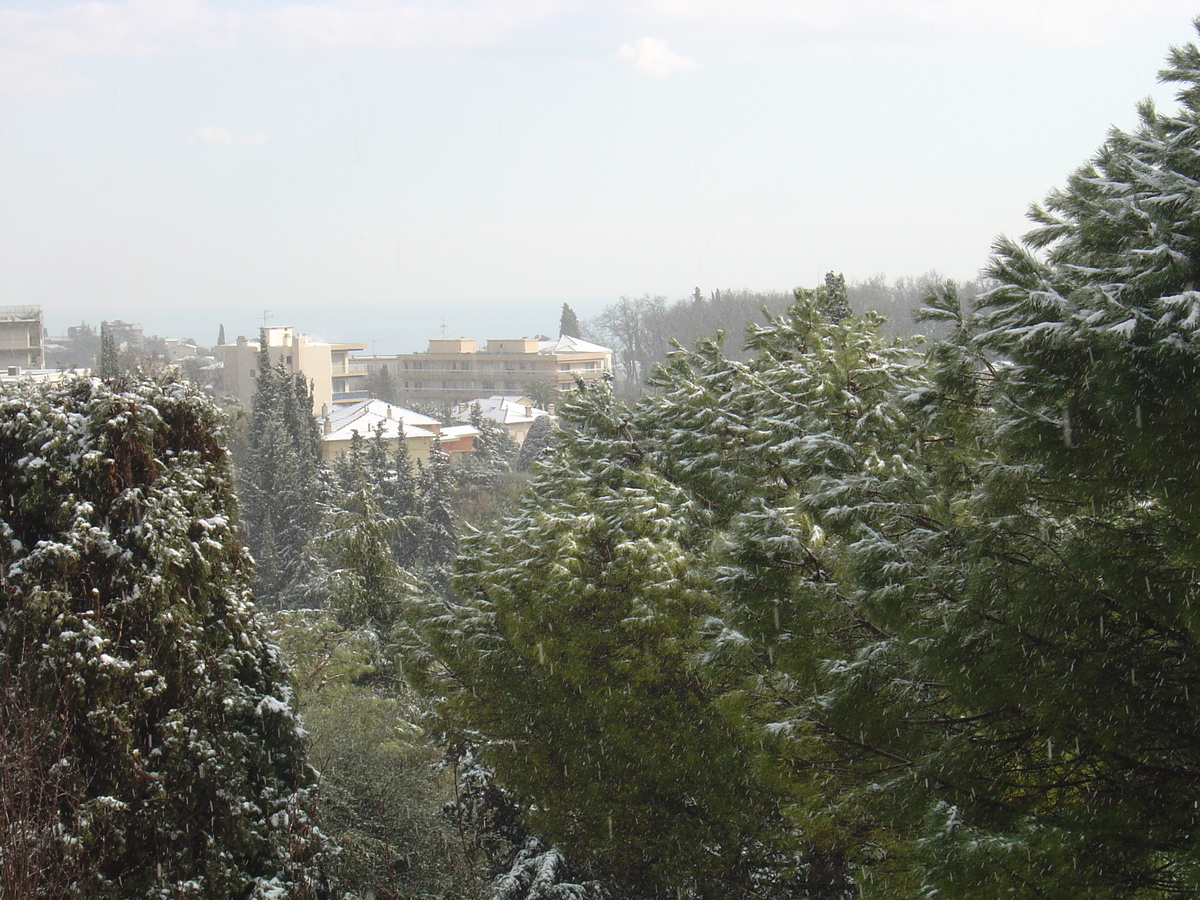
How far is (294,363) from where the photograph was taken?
245 ft

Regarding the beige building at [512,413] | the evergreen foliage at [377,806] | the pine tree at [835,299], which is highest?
the pine tree at [835,299]

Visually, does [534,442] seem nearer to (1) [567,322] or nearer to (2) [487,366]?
(2) [487,366]

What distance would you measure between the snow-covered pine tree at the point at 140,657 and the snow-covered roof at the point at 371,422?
4864 centimetres

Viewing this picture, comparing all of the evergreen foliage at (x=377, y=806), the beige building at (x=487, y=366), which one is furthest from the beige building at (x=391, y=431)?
the evergreen foliage at (x=377, y=806)

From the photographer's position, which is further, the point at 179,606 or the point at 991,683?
the point at 179,606

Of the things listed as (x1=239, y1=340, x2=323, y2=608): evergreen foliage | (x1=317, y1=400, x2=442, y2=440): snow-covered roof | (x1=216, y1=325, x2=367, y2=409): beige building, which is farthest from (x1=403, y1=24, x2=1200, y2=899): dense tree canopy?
(x1=216, y1=325, x2=367, y2=409): beige building

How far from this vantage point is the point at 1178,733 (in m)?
5.05

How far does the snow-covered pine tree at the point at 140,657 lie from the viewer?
7117 mm

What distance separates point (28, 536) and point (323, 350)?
241ft

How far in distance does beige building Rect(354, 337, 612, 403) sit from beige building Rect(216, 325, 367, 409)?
4.52m

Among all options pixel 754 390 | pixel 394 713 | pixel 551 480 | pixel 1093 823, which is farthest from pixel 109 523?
pixel 394 713

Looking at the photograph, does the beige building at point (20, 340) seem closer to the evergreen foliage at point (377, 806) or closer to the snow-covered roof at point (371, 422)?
the snow-covered roof at point (371, 422)

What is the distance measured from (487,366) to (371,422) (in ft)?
126

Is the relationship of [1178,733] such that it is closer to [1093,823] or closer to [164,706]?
[1093,823]
